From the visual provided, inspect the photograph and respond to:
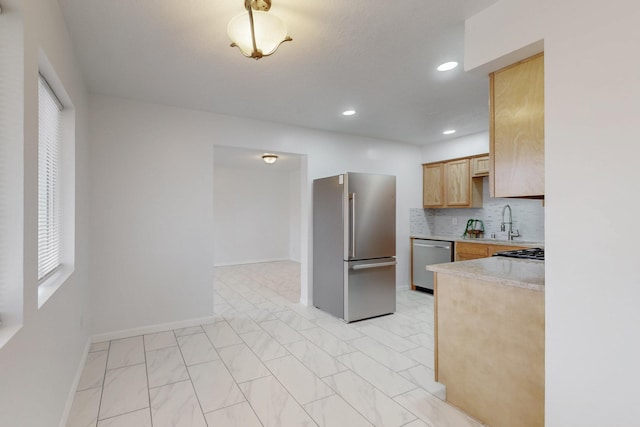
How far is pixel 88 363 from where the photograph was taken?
8.98 feet

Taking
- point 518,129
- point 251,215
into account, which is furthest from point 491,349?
point 251,215

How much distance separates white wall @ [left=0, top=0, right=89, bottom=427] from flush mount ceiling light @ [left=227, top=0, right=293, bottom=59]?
0.92 m

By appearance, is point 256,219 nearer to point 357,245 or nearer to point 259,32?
point 357,245

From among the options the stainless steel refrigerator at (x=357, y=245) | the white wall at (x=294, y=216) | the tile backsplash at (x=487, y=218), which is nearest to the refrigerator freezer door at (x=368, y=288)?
the stainless steel refrigerator at (x=357, y=245)

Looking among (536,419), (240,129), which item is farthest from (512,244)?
(240,129)

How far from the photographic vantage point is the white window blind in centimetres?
189

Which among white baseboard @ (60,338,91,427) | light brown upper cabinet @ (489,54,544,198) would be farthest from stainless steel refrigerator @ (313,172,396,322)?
white baseboard @ (60,338,91,427)

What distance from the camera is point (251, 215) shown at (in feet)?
27.0

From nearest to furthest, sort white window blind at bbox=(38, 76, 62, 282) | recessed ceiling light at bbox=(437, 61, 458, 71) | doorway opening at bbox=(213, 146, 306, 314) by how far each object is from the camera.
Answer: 1. white window blind at bbox=(38, 76, 62, 282)
2. recessed ceiling light at bbox=(437, 61, 458, 71)
3. doorway opening at bbox=(213, 146, 306, 314)

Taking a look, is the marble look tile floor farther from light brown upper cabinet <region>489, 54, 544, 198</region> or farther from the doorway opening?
the doorway opening

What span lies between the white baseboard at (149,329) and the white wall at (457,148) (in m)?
4.20

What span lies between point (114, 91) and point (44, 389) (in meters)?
2.69

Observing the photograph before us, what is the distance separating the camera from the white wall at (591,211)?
1.30 metres

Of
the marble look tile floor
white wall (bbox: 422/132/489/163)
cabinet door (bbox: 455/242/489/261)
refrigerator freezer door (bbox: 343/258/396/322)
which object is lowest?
the marble look tile floor
